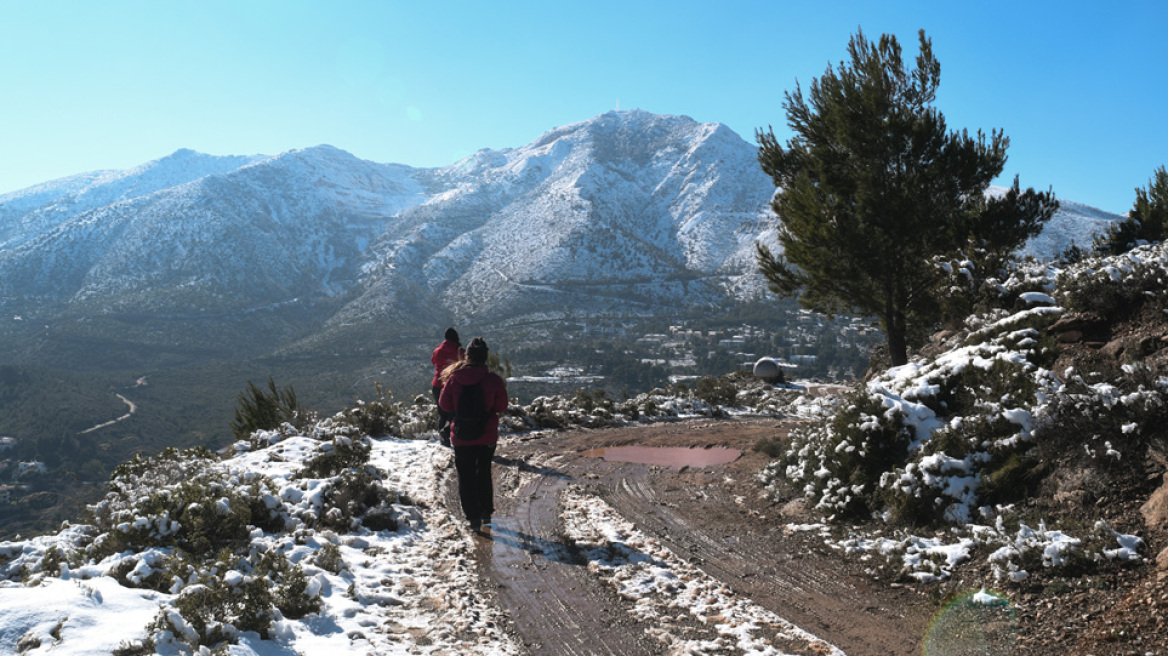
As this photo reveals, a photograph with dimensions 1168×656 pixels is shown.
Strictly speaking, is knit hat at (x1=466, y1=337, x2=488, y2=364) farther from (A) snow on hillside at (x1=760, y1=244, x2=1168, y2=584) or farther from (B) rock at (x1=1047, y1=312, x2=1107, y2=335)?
(B) rock at (x1=1047, y1=312, x2=1107, y2=335)

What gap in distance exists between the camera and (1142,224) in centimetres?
1345

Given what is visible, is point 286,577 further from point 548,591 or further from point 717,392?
point 717,392

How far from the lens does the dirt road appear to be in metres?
4.47

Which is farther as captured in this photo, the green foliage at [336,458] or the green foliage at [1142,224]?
the green foliage at [1142,224]

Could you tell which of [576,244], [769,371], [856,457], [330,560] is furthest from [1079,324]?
[576,244]

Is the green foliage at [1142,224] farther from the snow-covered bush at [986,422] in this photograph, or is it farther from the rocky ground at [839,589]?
the rocky ground at [839,589]

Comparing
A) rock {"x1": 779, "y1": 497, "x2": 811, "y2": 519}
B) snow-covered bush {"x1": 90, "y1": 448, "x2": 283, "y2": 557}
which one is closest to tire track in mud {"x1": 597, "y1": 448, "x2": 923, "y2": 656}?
rock {"x1": 779, "y1": 497, "x2": 811, "y2": 519}

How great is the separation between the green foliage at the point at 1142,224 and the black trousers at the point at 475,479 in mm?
12347

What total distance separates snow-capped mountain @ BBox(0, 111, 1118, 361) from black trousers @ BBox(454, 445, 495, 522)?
101 meters

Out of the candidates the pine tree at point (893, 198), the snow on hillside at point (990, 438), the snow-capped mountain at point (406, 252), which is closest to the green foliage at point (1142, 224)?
the pine tree at point (893, 198)

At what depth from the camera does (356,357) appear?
86812 mm

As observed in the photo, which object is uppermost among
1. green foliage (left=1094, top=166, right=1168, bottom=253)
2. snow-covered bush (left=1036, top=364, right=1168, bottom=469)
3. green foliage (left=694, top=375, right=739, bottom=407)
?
green foliage (left=1094, top=166, right=1168, bottom=253)

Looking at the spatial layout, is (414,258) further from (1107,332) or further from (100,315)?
(1107,332)

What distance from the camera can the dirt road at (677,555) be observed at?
4473 mm
